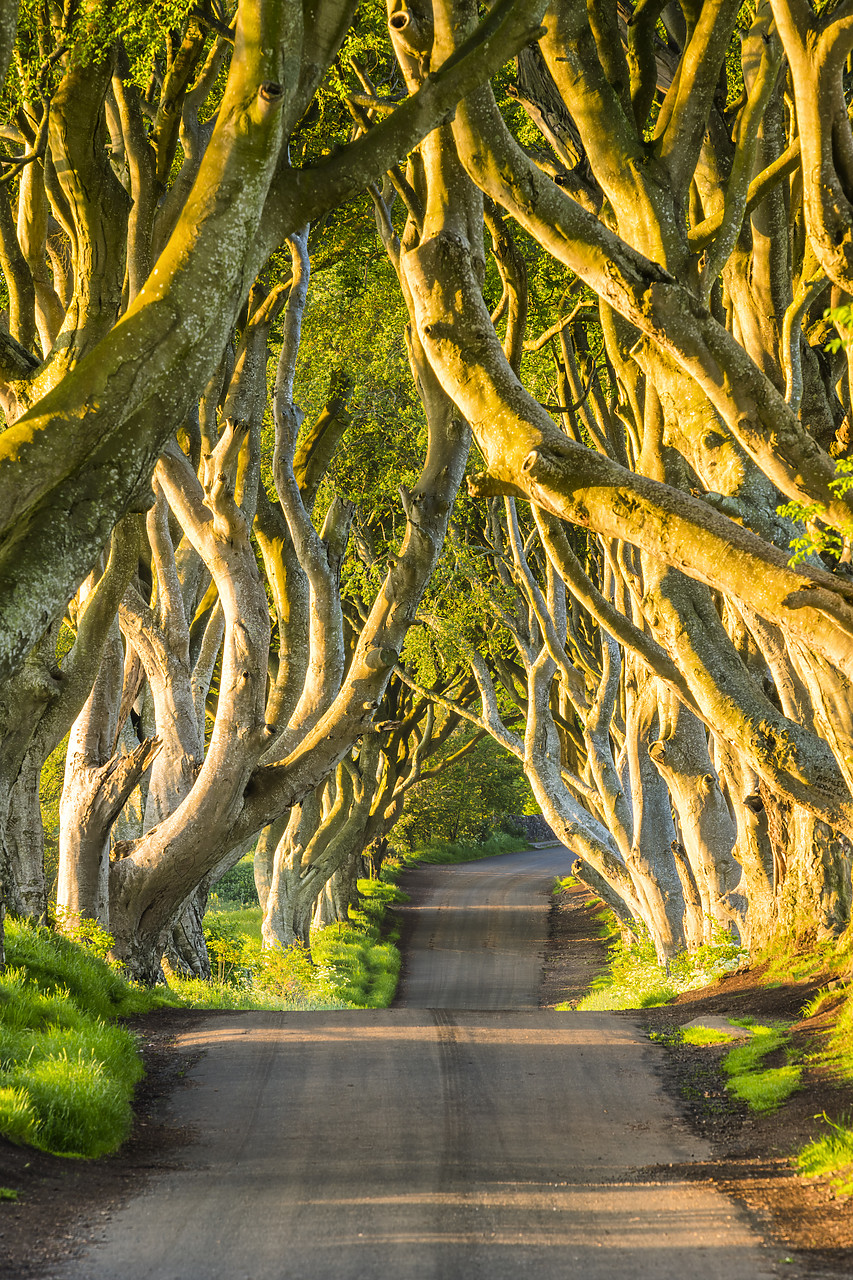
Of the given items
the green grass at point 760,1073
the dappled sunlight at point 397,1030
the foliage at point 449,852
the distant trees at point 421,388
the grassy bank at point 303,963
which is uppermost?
the distant trees at point 421,388

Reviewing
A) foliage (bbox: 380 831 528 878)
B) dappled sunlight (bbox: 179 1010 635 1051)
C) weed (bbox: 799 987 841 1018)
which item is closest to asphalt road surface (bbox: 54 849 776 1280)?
dappled sunlight (bbox: 179 1010 635 1051)

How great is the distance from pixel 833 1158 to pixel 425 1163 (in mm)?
2094

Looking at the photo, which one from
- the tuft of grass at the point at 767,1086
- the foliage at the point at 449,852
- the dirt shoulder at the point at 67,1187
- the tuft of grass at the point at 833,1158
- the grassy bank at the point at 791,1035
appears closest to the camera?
the dirt shoulder at the point at 67,1187

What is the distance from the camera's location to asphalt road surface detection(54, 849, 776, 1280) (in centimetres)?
418

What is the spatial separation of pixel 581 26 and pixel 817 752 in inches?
232

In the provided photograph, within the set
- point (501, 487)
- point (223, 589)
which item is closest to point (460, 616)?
point (223, 589)

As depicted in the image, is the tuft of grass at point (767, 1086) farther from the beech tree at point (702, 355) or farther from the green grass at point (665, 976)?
the green grass at point (665, 976)

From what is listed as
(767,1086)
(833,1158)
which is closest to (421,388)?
(767,1086)

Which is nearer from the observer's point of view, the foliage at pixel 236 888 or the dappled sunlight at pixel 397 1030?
the dappled sunlight at pixel 397 1030

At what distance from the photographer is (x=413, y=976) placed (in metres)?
21.4

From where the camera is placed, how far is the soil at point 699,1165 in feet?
13.8

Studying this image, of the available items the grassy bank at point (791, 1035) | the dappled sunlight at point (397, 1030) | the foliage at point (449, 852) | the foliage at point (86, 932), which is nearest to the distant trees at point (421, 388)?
the foliage at point (86, 932)

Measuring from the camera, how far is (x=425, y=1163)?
541cm

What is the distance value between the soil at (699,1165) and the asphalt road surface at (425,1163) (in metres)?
0.15
